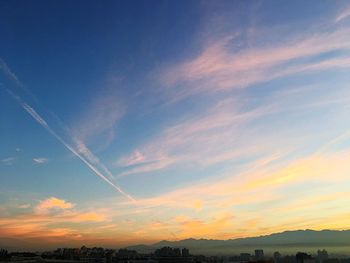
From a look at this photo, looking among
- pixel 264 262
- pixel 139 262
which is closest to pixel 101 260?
pixel 139 262

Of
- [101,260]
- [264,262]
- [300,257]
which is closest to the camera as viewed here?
[264,262]

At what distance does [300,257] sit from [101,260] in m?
88.4

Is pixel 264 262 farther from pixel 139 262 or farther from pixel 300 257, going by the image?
pixel 139 262

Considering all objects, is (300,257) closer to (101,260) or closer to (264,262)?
(264,262)

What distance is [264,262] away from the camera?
124500 millimetres

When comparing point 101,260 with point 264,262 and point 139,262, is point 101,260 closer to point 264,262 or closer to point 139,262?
point 139,262

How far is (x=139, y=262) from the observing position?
196750 mm

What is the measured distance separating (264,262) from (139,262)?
284 feet

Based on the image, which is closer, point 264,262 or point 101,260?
point 264,262

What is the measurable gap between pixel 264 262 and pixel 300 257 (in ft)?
69.3

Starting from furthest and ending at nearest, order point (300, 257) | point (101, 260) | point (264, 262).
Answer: point (101, 260) → point (300, 257) → point (264, 262)

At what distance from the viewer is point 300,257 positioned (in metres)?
139

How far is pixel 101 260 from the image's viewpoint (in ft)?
612

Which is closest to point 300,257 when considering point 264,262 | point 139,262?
point 264,262
